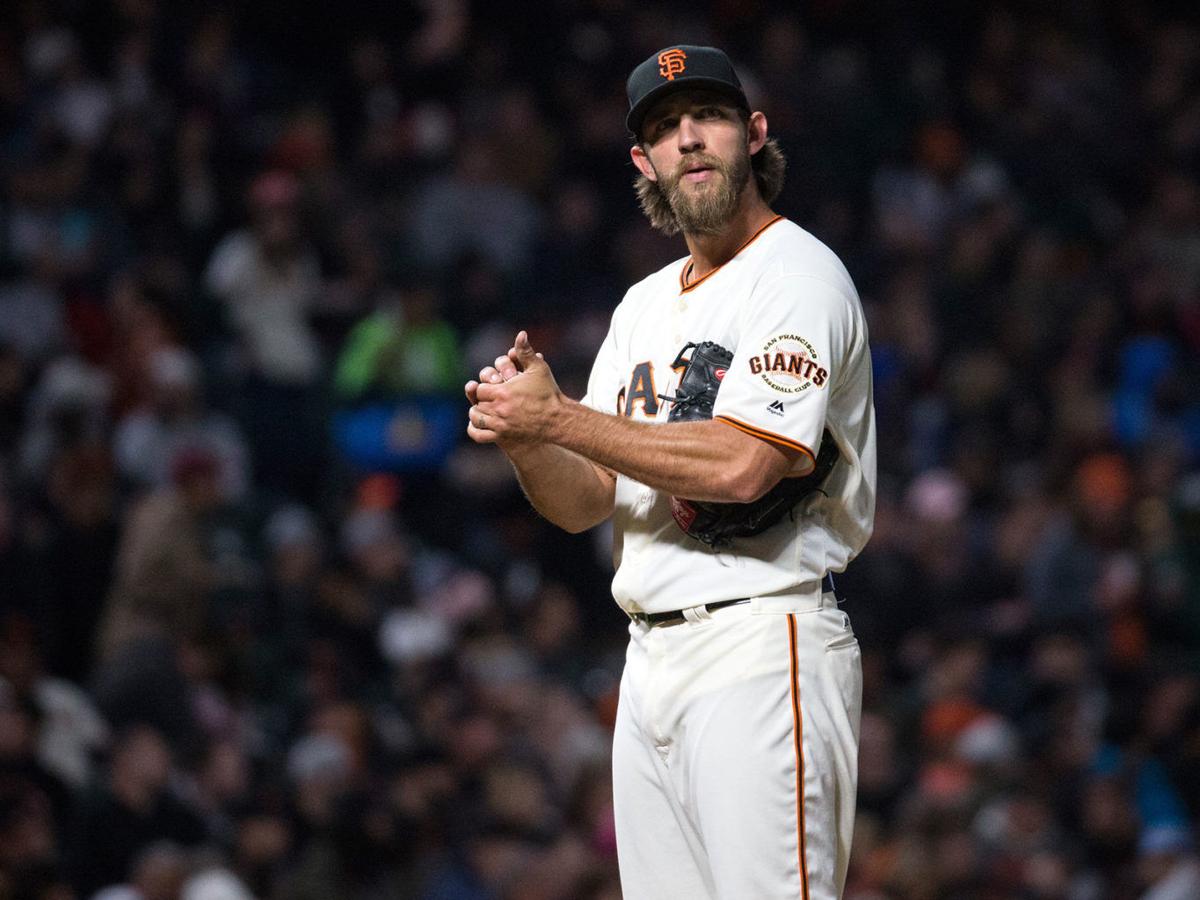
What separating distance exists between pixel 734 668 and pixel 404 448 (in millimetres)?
5889

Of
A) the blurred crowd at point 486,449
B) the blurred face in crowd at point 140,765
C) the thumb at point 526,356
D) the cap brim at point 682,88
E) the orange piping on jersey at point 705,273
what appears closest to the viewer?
the thumb at point 526,356

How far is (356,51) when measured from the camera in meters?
11.2

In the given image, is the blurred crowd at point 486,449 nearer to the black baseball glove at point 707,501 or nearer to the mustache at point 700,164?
the black baseball glove at point 707,501

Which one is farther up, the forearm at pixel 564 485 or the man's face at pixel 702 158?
the man's face at pixel 702 158

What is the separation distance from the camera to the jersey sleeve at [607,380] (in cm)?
375

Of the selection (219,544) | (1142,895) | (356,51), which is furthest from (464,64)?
(1142,895)

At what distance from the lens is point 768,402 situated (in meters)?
3.25

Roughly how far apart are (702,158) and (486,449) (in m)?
5.52

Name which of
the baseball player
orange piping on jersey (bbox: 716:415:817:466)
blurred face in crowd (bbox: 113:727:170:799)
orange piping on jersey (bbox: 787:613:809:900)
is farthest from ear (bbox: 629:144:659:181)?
blurred face in crowd (bbox: 113:727:170:799)

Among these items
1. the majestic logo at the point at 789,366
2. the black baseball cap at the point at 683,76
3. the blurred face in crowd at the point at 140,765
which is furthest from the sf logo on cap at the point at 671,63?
the blurred face in crowd at the point at 140,765

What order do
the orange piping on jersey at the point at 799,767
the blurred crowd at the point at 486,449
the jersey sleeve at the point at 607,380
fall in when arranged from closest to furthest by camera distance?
the orange piping on jersey at the point at 799,767
the jersey sleeve at the point at 607,380
the blurred crowd at the point at 486,449

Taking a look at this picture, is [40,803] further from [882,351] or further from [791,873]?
[882,351]

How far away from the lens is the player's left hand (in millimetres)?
3316

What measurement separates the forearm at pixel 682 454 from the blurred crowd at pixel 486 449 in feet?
11.1
